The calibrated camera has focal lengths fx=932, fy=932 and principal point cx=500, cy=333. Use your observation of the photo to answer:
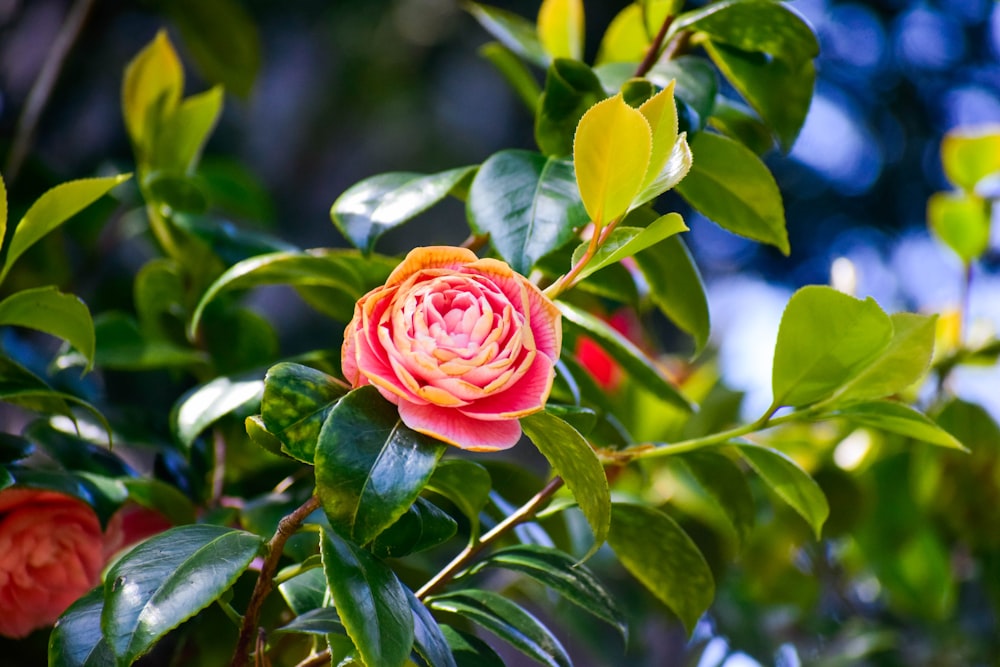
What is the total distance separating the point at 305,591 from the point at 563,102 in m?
0.28

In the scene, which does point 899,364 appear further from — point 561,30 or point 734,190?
point 561,30

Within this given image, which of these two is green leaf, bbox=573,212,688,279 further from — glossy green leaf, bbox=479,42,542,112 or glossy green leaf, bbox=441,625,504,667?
glossy green leaf, bbox=479,42,542,112

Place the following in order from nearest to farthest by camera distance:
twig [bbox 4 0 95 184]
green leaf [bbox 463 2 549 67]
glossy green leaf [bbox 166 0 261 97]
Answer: green leaf [bbox 463 2 549 67], twig [bbox 4 0 95 184], glossy green leaf [bbox 166 0 261 97]

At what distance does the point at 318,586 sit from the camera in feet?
1.52

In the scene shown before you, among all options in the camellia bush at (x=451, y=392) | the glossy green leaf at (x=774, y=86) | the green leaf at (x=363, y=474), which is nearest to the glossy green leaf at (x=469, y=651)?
the camellia bush at (x=451, y=392)

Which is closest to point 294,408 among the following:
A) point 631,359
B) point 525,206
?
point 525,206

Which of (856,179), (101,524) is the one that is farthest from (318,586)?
(856,179)

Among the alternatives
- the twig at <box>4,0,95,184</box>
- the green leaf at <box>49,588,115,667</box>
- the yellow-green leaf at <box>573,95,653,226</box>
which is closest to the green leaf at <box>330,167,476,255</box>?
the yellow-green leaf at <box>573,95,653,226</box>

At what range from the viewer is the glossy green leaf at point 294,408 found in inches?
14.1

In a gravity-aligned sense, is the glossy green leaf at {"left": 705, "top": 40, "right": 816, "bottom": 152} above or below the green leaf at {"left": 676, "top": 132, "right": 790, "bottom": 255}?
above

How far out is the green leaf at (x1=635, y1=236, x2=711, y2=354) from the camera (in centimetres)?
54

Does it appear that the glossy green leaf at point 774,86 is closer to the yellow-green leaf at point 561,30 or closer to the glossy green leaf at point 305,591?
the yellow-green leaf at point 561,30

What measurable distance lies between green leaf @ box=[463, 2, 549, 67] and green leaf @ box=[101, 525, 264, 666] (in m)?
0.38

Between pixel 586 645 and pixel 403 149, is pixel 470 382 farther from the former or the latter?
pixel 403 149
